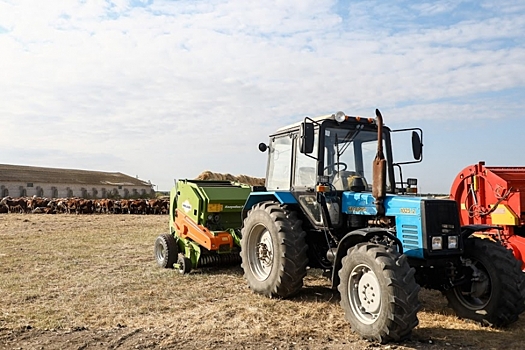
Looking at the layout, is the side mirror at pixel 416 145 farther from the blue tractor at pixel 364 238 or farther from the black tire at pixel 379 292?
the black tire at pixel 379 292

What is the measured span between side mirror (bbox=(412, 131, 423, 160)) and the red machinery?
1.92 meters

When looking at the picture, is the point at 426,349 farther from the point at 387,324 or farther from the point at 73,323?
the point at 73,323

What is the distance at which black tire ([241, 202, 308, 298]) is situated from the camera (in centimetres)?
602

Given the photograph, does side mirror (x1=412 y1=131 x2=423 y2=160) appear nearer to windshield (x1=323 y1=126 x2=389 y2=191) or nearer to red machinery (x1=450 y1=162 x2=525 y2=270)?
windshield (x1=323 y1=126 x2=389 y2=191)

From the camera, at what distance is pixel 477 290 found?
203 inches

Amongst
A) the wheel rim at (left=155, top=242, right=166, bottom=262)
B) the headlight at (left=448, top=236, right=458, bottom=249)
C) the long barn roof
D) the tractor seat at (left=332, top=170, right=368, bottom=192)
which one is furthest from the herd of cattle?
the headlight at (left=448, top=236, right=458, bottom=249)

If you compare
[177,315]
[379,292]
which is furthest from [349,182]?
[177,315]

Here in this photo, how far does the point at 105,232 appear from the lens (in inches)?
610

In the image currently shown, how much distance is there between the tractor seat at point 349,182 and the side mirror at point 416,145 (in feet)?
2.48

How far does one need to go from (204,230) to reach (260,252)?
65.2 inches

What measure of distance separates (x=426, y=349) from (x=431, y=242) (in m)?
1.07

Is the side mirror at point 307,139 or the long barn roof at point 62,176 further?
the long barn roof at point 62,176

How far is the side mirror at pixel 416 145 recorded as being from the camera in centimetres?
612

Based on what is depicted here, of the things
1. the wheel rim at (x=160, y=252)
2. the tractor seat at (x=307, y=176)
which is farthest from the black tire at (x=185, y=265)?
the tractor seat at (x=307, y=176)
